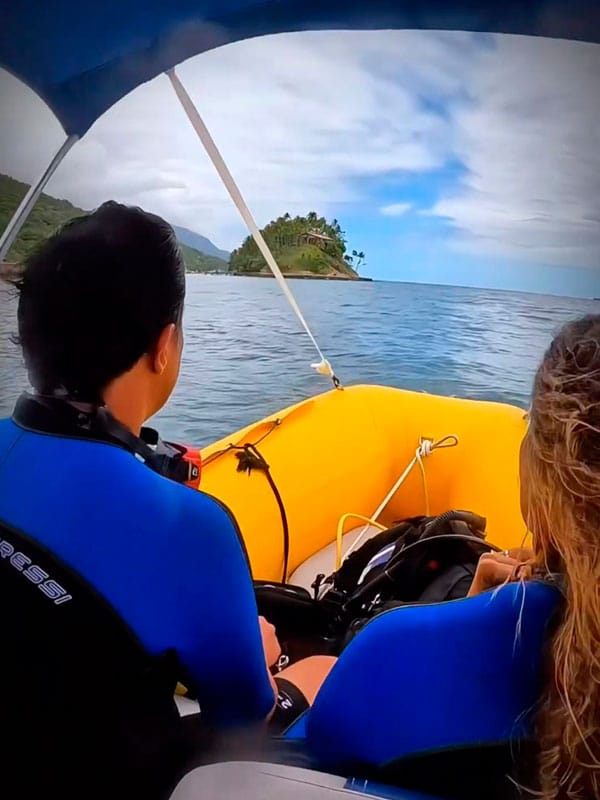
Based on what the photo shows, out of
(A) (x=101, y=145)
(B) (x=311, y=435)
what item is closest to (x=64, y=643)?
(A) (x=101, y=145)

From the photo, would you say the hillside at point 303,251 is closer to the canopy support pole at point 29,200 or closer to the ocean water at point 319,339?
the ocean water at point 319,339

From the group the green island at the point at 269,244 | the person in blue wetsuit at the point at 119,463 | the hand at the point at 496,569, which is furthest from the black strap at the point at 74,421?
the hand at the point at 496,569

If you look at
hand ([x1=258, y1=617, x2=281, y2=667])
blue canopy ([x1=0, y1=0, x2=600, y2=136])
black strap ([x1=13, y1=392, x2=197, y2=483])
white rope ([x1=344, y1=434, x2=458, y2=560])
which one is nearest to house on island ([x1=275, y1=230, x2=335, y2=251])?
blue canopy ([x1=0, y1=0, x2=600, y2=136])

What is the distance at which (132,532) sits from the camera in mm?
626

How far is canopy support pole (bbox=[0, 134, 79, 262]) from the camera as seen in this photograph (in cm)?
83

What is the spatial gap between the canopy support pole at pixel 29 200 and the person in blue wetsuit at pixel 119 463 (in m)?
0.16

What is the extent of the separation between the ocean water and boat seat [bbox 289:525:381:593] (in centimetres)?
25

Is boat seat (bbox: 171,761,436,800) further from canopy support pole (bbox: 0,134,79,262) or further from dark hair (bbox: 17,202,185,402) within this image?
canopy support pole (bbox: 0,134,79,262)

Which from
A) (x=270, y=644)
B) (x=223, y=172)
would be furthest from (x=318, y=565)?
(x=223, y=172)

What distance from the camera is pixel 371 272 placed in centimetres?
90

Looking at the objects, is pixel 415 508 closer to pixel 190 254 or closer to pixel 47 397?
pixel 190 254

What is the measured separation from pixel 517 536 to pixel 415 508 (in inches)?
11.1

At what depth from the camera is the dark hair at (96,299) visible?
0.65m

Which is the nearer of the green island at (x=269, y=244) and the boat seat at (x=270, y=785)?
the boat seat at (x=270, y=785)
